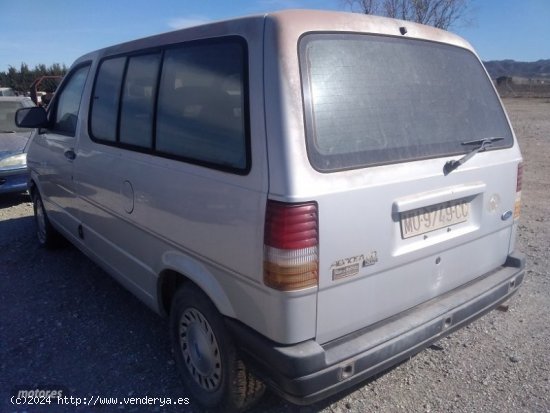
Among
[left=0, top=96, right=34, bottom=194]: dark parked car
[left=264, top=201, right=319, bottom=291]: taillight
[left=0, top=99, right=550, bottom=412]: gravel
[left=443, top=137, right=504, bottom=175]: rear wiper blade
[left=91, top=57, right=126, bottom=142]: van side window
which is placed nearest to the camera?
[left=264, top=201, right=319, bottom=291]: taillight

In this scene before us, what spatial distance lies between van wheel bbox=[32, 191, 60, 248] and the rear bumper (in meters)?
3.57

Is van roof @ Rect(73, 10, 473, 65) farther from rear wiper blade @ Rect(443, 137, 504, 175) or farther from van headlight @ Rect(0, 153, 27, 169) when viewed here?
van headlight @ Rect(0, 153, 27, 169)

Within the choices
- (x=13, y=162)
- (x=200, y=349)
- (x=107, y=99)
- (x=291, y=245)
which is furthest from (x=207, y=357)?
(x=13, y=162)

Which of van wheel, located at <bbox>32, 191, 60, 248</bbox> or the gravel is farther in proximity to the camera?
van wheel, located at <bbox>32, 191, 60, 248</bbox>

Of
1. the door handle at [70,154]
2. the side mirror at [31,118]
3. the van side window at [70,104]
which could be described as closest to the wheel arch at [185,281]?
the door handle at [70,154]

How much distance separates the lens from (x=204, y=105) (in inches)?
93.2

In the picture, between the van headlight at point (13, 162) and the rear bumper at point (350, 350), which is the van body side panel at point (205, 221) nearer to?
the rear bumper at point (350, 350)

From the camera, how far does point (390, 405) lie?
8.52ft

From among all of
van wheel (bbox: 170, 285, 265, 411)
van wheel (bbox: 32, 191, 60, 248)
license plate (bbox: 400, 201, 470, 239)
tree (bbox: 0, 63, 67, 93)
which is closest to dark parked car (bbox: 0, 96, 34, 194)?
van wheel (bbox: 32, 191, 60, 248)

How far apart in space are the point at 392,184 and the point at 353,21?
2.63 ft

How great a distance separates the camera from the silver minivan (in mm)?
1951

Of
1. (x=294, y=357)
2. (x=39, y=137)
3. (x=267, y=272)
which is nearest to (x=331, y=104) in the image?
(x=267, y=272)

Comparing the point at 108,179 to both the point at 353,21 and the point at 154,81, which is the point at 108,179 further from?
the point at 353,21

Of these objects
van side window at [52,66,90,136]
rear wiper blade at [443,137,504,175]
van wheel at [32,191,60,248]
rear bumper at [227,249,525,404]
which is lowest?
van wheel at [32,191,60,248]
